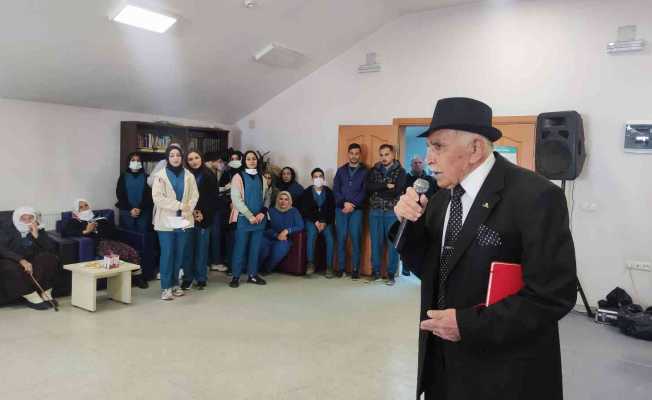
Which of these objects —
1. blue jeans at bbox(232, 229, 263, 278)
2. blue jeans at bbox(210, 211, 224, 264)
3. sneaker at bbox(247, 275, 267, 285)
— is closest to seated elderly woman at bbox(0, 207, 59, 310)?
blue jeans at bbox(232, 229, 263, 278)

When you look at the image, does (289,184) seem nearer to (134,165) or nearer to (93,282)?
(134,165)

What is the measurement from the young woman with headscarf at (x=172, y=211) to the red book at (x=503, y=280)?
13.0ft

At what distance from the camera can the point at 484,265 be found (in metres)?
1.35

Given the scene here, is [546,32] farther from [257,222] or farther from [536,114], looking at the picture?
[257,222]

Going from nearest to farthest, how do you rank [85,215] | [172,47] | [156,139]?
[172,47] < [85,215] < [156,139]

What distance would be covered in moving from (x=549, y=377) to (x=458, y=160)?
2.16 ft

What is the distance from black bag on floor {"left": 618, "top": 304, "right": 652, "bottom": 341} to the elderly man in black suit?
12.0ft

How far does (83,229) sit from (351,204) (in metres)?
3.07

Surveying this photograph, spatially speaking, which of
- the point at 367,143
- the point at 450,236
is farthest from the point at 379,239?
the point at 450,236

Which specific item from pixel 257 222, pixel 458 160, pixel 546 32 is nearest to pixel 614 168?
pixel 546 32

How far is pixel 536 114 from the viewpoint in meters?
5.26

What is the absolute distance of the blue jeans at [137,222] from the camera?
568 centimetres

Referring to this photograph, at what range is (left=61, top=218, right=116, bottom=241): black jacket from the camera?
5.07 meters

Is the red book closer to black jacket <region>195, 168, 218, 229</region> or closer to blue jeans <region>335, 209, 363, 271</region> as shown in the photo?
black jacket <region>195, 168, 218, 229</region>
